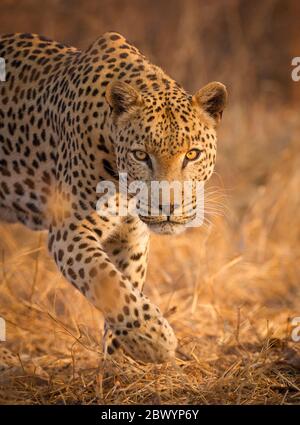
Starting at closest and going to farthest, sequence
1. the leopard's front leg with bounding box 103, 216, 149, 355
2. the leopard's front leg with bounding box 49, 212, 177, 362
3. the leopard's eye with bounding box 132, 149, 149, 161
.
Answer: the leopard's front leg with bounding box 49, 212, 177, 362
the leopard's eye with bounding box 132, 149, 149, 161
the leopard's front leg with bounding box 103, 216, 149, 355

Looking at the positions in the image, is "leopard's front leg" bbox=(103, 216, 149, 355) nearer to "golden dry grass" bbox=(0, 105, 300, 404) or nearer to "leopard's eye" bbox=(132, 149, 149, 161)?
"golden dry grass" bbox=(0, 105, 300, 404)

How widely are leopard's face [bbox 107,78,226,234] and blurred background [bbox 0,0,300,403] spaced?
530 mm

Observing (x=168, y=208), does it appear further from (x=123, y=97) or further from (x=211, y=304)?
(x=211, y=304)

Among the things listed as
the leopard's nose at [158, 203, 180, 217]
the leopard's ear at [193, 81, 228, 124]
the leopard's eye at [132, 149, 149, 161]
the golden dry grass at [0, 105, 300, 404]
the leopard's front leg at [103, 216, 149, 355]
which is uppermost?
the leopard's ear at [193, 81, 228, 124]

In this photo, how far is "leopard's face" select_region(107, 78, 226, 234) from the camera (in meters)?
4.63

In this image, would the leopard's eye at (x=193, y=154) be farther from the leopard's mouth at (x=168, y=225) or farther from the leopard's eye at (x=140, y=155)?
the leopard's mouth at (x=168, y=225)

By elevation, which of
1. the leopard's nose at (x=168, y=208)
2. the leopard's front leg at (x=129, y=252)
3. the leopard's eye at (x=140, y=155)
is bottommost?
the leopard's front leg at (x=129, y=252)

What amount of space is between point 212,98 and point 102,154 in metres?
0.68

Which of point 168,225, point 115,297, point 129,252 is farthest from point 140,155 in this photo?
point 129,252

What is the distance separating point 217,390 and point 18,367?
1219mm

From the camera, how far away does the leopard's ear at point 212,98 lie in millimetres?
4918

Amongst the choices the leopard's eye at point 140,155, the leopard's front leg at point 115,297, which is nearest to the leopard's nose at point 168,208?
the leopard's eye at point 140,155

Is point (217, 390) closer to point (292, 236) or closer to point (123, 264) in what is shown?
point (123, 264)

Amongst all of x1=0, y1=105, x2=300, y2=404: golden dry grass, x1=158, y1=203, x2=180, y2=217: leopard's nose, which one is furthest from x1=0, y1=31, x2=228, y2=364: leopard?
x1=0, y1=105, x2=300, y2=404: golden dry grass
